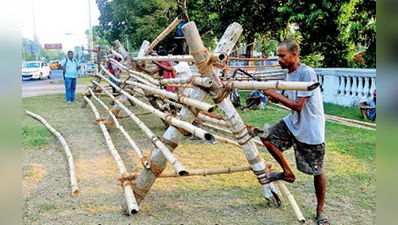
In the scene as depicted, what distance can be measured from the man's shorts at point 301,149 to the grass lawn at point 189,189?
1.81 ft

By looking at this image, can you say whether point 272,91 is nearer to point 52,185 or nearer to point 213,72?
point 213,72

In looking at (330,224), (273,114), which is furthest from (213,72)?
(273,114)

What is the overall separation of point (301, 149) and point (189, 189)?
4.89ft

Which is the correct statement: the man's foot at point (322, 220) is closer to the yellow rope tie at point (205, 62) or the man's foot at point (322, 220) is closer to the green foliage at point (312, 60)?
the yellow rope tie at point (205, 62)

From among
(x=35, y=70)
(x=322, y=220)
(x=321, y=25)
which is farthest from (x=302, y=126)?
(x=35, y=70)

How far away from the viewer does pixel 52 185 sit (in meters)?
4.15

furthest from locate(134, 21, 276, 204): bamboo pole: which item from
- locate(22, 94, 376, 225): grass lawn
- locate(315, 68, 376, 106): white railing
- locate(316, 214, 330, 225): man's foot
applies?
locate(315, 68, 376, 106): white railing

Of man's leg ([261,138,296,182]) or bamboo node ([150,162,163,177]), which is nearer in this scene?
man's leg ([261,138,296,182])

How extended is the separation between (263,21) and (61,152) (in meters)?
10.8

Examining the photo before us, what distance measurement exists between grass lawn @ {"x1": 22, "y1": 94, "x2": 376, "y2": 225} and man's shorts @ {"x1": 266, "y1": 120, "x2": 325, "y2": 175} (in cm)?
55

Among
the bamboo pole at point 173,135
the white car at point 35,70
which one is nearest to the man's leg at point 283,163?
the bamboo pole at point 173,135

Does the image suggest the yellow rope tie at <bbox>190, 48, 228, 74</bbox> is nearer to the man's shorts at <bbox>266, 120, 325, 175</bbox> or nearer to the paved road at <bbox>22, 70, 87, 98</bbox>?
the man's shorts at <bbox>266, 120, 325, 175</bbox>

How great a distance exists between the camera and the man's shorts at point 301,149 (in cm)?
308

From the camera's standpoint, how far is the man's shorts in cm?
308
